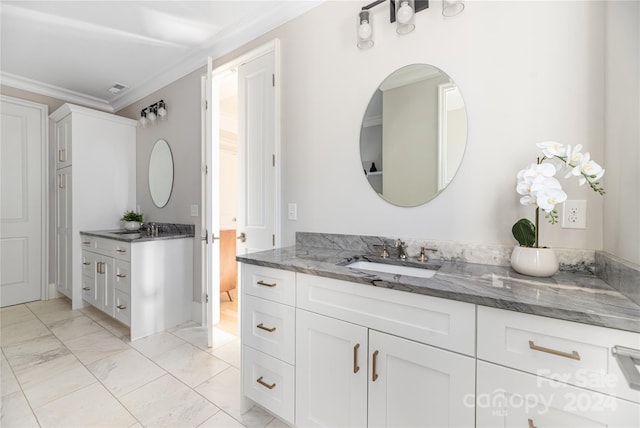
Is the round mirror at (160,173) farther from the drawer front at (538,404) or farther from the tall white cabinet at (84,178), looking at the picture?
the drawer front at (538,404)

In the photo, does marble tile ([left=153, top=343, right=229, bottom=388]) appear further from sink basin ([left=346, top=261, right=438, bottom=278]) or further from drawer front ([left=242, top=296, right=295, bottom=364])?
sink basin ([left=346, top=261, right=438, bottom=278])

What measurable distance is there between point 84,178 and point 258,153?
229 centimetres

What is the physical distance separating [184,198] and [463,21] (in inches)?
107

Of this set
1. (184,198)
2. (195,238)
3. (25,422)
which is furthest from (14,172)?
(25,422)

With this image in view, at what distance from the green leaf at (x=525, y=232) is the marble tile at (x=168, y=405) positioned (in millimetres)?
1788

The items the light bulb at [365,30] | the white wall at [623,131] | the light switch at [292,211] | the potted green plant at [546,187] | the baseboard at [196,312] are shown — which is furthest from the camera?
the baseboard at [196,312]

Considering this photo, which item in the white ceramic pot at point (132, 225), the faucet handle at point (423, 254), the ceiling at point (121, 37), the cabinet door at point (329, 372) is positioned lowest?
the cabinet door at point (329, 372)

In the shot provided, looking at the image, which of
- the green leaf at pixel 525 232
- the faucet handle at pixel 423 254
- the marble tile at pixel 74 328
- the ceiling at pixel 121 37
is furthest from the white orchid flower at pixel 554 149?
the marble tile at pixel 74 328

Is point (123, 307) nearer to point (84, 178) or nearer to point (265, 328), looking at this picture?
point (84, 178)

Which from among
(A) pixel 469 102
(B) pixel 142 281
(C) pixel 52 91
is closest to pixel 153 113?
(C) pixel 52 91

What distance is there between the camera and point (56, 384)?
1.77m

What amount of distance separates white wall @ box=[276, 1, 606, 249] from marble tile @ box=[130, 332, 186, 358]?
57.9 inches

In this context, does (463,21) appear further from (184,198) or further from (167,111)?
(167,111)

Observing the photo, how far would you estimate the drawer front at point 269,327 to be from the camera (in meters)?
1.33
